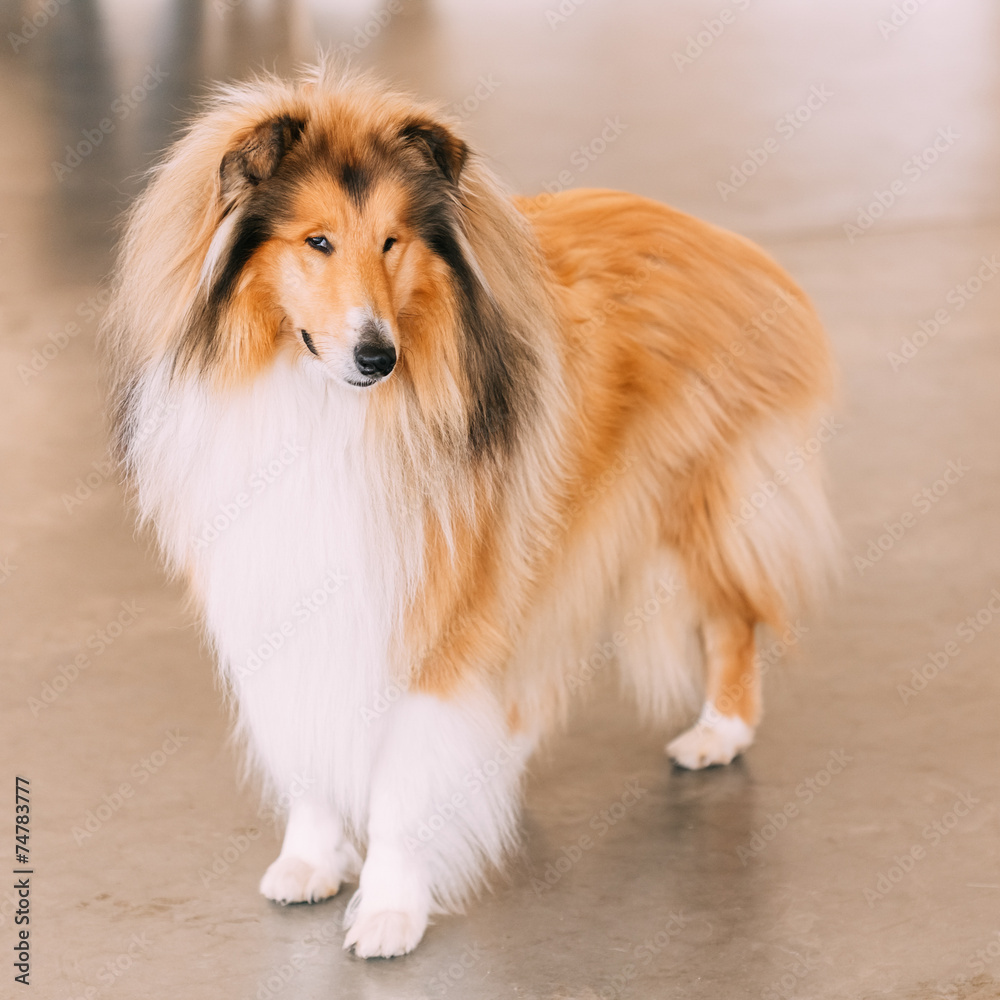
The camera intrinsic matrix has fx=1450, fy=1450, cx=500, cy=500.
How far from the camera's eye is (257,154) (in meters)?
2.65

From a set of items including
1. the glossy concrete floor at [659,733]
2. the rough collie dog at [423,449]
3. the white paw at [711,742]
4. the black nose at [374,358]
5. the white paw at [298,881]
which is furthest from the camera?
the white paw at [711,742]

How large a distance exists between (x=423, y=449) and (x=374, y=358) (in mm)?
314

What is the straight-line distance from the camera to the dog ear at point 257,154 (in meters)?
2.65

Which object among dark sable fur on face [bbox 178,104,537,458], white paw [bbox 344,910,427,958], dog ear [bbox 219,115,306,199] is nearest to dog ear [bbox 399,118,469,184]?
dark sable fur on face [bbox 178,104,537,458]

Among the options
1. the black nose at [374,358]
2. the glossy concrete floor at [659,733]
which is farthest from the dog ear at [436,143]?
the glossy concrete floor at [659,733]

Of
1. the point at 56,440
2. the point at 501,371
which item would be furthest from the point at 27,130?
the point at 501,371


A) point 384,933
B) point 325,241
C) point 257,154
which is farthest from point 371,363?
point 384,933

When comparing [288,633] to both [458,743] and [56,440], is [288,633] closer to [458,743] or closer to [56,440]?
[458,743]

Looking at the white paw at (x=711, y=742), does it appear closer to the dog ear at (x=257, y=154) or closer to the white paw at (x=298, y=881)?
the white paw at (x=298, y=881)

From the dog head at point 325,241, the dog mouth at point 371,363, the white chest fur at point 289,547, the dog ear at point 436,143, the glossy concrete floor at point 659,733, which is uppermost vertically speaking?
the dog ear at point 436,143

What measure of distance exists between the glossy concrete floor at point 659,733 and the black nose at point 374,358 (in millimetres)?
1315

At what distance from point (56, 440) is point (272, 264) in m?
3.17

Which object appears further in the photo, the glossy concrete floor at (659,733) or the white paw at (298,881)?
the white paw at (298,881)

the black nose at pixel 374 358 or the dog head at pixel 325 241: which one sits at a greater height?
the dog head at pixel 325 241
